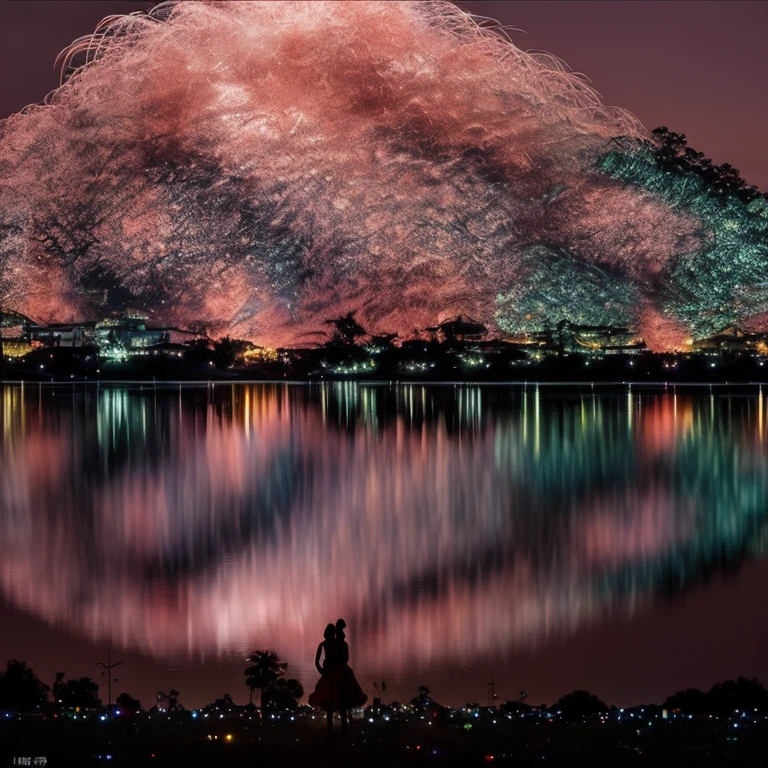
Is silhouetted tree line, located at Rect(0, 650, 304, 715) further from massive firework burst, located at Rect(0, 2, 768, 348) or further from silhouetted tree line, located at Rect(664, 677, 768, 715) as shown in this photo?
massive firework burst, located at Rect(0, 2, 768, 348)

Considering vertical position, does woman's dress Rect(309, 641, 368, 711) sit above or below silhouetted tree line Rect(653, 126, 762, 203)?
below

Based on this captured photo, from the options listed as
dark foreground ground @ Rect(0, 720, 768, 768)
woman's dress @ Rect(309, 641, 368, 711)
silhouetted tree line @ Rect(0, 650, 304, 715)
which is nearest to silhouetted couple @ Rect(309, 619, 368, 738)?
woman's dress @ Rect(309, 641, 368, 711)

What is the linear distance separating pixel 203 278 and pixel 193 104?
1239cm

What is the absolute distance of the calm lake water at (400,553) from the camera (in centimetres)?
1611

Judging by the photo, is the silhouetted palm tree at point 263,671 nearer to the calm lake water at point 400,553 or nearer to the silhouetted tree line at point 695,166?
the calm lake water at point 400,553

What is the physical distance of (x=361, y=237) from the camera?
9594 cm

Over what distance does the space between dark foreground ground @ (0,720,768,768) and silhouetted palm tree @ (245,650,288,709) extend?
126 inches

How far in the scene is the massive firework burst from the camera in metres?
94.1

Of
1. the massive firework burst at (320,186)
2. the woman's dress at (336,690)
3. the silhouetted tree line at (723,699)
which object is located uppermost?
the massive firework burst at (320,186)

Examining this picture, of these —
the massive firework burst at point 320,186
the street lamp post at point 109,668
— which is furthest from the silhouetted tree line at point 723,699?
the massive firework burst at point 320,186

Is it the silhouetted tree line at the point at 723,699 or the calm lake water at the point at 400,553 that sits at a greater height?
the calm lake water at the point at 400,553

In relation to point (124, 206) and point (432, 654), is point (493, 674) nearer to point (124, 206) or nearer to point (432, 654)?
point (432, 654)

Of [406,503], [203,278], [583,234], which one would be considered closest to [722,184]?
[583,234]

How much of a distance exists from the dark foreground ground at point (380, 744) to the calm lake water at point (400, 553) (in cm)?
320
